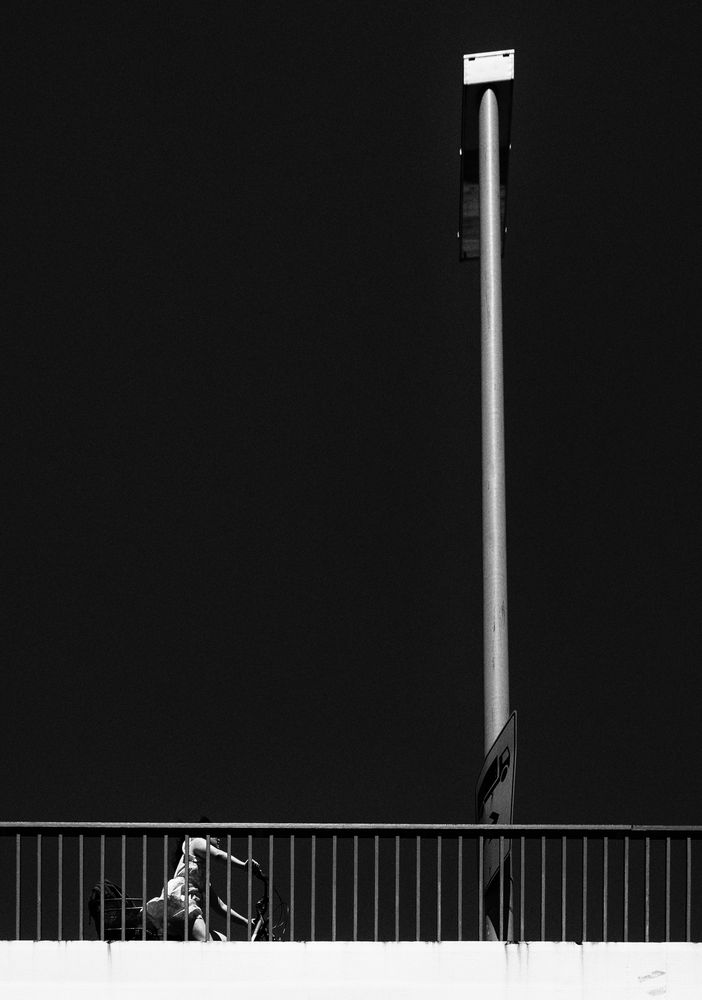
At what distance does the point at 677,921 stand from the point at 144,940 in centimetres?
1345

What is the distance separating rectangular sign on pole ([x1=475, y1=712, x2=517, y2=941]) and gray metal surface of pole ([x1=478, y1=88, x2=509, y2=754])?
62cm

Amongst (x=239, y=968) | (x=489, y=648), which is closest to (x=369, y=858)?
(x=489, y=648)

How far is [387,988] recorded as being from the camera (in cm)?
805

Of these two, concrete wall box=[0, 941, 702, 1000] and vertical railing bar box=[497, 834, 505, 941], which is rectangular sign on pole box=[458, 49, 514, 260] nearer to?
vertical railing bar box=[497, 834, 505, 941]

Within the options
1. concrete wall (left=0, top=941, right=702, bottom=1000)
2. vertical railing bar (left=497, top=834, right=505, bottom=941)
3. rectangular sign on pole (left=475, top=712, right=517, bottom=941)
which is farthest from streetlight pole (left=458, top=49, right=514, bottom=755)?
concrete wall (left=0, top=941, right=702, bottom=1000)

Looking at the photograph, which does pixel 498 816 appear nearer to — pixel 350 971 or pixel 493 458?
pixel 350 971

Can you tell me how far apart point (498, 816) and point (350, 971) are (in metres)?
1.58

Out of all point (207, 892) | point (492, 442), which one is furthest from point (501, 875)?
point (492, 442)

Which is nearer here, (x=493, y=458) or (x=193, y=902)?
(x=193, y=902)

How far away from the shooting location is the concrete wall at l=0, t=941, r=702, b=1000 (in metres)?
7.96

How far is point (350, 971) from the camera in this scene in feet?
26.6

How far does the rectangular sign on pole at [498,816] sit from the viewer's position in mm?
8430

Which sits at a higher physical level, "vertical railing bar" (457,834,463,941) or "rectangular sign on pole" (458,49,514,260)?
"rectangular sign on pole" (458,49,514,260)

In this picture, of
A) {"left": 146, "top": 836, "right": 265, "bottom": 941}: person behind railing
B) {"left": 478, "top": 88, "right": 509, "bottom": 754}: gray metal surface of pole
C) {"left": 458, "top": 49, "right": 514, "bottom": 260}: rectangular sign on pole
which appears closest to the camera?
{"left": 146, "top": 836, "right": 265, "bottom": 941}: person behind railing
